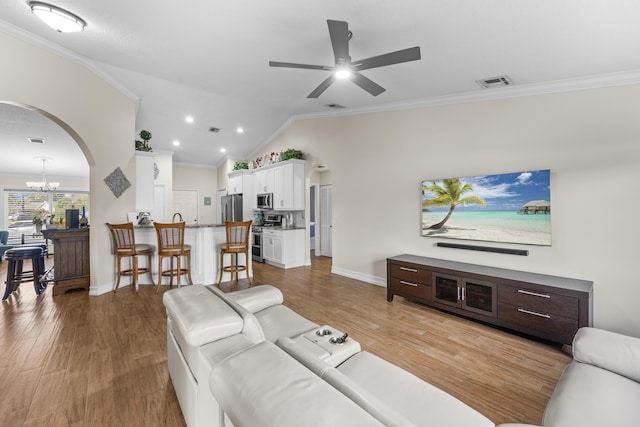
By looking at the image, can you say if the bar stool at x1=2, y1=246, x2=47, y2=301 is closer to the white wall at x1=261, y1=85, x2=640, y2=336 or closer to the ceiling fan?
the ceiling fan

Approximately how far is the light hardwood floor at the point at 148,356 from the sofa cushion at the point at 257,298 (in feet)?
2.45

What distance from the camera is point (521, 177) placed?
3.29 meters

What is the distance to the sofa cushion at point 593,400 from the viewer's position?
3.87ft

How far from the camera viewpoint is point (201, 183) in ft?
30.9

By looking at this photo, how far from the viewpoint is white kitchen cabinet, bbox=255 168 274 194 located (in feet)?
22.1

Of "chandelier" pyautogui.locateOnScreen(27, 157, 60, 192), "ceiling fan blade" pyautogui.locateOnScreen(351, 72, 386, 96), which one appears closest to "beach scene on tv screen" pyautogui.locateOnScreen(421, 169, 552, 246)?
"ceiling fan blade" pyautogui.locateOnScreen(351, 72, 386, 96)

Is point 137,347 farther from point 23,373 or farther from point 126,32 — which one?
point 126,32

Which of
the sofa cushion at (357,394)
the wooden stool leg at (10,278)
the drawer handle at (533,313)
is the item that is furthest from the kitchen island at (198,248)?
the drawer handle at (533,313)

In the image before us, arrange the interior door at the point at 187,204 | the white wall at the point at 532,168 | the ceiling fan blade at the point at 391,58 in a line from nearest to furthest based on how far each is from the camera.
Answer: the ceiling fan blade at the point at 391,58, the white wall at the point at 532,168, the interior door at the point at 187,204

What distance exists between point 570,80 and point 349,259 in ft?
12.6

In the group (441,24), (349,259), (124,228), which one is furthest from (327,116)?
(124,228)

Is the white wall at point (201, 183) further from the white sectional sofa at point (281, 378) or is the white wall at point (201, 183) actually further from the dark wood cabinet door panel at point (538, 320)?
the dark wood cabinet door panel at point (538, 320)

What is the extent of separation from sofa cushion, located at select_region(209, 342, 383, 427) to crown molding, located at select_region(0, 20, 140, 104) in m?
4.48

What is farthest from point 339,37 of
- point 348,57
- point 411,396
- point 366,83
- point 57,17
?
point 57,17
